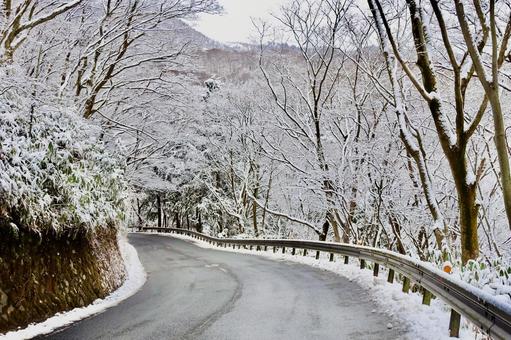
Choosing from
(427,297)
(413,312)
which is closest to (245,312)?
(413,312)

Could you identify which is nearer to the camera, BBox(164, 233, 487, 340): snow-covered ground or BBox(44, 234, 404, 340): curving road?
BBox(164, 233, 487, 340): snow-covered ground

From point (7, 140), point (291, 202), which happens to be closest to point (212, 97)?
point (291, 202)

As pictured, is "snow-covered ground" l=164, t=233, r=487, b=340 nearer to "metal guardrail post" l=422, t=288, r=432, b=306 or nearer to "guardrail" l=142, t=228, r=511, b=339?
"metal guardrail post" l=422, t=288, r=432, b=306

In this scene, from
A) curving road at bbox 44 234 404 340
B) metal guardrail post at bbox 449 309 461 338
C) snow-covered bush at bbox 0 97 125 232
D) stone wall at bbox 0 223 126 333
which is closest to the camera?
metal guardrail post at bbox 449 309 461 338

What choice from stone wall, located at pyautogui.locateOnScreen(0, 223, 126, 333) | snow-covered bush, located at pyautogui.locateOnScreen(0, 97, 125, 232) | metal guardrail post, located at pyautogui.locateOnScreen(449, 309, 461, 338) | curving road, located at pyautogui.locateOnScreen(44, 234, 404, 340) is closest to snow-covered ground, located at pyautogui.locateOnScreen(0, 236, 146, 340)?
stone wall, located at pyautogui.locateOnScreen(0, 223, 126, 333)

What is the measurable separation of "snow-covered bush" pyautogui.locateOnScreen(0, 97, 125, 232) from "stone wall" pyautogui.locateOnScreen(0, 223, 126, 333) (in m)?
0.33

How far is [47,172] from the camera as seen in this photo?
30.5 ft

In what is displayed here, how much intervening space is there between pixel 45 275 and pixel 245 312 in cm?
371

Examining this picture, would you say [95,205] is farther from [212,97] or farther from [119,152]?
[212,97]

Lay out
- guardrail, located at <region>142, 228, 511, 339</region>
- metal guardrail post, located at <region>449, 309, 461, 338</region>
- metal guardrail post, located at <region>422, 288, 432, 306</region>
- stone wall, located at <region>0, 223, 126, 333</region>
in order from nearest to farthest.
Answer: guardrail, located at <region>142, 228, 511, 339</region> < metal guardrail post, located at <region>449, 309, 461, 338</region> < stone wall, located at <region>0, 223, 126, 333</region> < metal guardrail post, located at <region>422, 288, 432, 306</region>

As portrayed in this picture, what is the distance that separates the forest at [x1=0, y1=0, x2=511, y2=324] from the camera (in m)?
8.74

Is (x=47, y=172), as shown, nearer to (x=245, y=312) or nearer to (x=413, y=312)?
(x=245, y=312)

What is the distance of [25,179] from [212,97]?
30199mm

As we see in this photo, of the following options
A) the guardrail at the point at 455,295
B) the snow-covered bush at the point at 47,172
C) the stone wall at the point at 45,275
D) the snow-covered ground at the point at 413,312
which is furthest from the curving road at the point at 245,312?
the snow-covered bush at the point at 47,172
